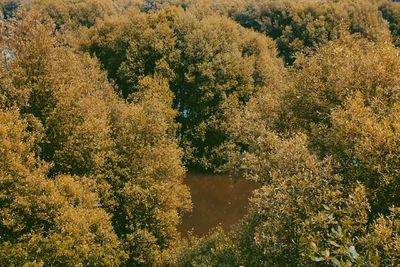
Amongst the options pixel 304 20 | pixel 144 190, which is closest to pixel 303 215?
pixel 144 190

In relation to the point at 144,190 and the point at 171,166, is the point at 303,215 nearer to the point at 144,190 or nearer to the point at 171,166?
the point at 144,190

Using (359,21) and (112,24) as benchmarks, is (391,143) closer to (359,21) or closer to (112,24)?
(112,24)

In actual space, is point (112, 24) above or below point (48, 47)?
below

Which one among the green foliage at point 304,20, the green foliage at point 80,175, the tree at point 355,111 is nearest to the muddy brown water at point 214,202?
the green foliage at point 80,175

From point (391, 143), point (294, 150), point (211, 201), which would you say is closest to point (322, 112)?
point (294, 150)

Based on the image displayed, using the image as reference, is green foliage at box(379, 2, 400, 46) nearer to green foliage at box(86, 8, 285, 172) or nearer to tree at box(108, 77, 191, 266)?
green foliage at box(86, 8, 285, 172)

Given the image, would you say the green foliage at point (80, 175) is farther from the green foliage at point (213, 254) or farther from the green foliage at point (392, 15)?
the green foliage at point (392, 15)

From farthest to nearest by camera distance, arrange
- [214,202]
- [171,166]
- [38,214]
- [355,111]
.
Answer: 1. [214,202]
2. [171,166]
3. [38,214]
4. [355,111]

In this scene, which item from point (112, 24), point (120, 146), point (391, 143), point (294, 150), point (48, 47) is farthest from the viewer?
point (112, 24)
